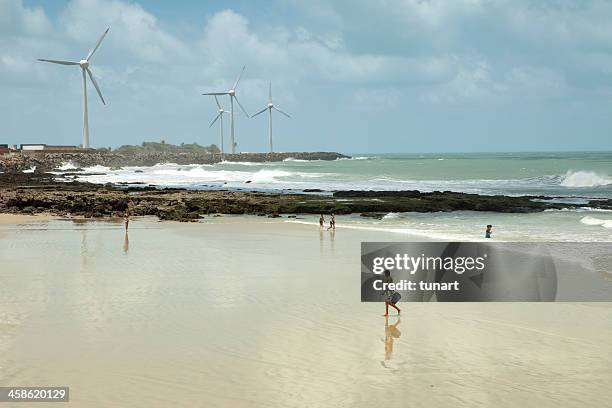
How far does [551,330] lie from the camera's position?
13.1 metres

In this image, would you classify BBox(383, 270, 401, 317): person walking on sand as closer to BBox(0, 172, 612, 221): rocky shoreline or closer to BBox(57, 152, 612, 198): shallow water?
BBox(0, 172, 612, 221): rocky shoreline

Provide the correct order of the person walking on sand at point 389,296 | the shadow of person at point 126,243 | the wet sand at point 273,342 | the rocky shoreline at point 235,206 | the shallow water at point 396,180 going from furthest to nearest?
the shallow water at point 396,180 → the rocky shoreline at point 235,206 → the shadow of person at point 126,243 → the person walking on sand at point 389,296 → the wet sand at point 273,342

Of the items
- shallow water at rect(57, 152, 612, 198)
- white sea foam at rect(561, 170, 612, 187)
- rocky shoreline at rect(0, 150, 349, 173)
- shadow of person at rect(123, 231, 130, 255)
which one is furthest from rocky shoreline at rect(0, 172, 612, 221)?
rocky shoreline at rect(0, 150, 349, 173)

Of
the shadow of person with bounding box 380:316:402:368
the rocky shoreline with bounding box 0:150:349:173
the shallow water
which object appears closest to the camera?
the shadow of person with bounding box 380:316:402:368

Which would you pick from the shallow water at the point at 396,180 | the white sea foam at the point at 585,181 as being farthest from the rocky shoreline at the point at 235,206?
the white sea foam at the point at 585,181

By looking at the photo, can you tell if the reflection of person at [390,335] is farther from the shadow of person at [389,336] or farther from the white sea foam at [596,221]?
the white sea foam at [596,221]

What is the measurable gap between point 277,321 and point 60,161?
133784 millimetres

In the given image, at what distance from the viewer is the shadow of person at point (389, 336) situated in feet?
37.2

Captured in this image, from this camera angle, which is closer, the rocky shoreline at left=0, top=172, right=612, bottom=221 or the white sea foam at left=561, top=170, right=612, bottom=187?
the rocky shoreline at left=0, top=172, right=612, bottom=221

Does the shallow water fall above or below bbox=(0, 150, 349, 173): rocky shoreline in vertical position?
below

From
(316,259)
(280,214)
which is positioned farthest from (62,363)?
(280,214)

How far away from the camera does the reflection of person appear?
37.7 ft

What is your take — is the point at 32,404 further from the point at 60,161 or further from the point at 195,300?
the point at 60,161

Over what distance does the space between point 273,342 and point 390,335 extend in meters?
2.15
